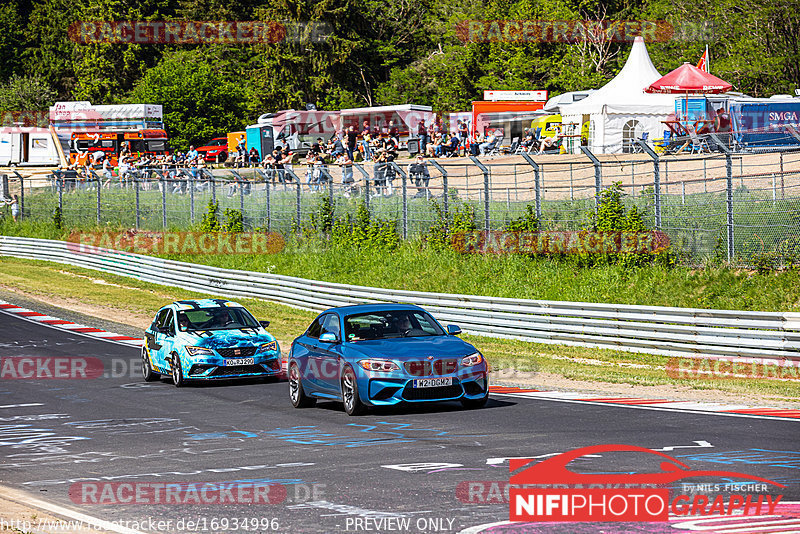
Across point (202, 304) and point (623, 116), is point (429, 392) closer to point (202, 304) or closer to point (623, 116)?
point (202, 304)

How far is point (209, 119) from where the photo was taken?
3167 inches

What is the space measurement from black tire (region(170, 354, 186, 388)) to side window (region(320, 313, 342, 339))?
4.04 meters

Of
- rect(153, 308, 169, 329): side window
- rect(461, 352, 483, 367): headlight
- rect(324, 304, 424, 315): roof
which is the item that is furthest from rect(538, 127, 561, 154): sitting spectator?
rect(461, 352, 483, 367): headlight

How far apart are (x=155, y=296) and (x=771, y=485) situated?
2801cm

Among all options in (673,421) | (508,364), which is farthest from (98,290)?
(673,421)

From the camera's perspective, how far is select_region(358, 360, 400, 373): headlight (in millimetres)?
13438

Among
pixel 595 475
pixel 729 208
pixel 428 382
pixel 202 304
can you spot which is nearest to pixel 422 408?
pixel 428 382

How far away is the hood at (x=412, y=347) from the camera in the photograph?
44.3 ft

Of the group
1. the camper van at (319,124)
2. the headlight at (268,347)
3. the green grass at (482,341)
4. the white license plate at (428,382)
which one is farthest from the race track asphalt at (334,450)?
the camper van at (319,124)

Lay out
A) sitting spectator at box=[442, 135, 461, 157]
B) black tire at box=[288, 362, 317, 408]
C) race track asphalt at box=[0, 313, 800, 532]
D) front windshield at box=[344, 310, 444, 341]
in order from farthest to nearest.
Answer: sitting spectator at box=[442, 135, 461, 157]
black tire at box=[288, 362, 317, 408]
front windshield at box=[344, 310, 444, 341]
race track asphalt at box=[0, 313, 800, 532]

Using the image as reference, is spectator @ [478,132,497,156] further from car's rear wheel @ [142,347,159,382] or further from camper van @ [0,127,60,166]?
camper van @ [0,127,60,166]

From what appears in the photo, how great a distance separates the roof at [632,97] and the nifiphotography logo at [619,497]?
118 ft

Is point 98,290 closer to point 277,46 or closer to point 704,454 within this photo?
point 704,454

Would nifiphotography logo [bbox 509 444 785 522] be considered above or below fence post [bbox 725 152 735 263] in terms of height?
below
